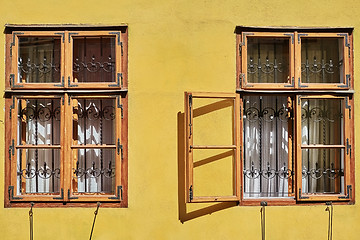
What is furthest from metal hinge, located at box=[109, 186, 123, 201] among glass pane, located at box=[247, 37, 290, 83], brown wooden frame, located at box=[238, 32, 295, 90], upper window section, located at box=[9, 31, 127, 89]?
glass pane, located at box=[247, 37, 290, 83]

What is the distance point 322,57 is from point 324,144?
0.88 meters

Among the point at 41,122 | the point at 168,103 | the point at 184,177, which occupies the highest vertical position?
the point at 168,103

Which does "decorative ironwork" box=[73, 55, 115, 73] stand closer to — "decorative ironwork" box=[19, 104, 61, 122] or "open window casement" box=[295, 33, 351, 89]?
"decorative ironwork" box=[19, 104, 61, 122]

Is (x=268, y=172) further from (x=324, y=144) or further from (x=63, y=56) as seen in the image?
(x=63, y=56)

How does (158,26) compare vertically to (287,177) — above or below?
above

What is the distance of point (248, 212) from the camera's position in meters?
4.96

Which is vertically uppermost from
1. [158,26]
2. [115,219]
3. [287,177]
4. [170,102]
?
[158,26]

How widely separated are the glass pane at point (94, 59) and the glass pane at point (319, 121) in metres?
1.96

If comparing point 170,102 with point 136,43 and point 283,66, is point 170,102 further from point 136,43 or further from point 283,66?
point 283,66

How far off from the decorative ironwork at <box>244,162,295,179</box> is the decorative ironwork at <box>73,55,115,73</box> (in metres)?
1.70

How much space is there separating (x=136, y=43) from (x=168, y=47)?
31cm

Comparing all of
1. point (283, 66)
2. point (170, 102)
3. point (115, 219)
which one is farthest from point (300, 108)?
point (115, 219)

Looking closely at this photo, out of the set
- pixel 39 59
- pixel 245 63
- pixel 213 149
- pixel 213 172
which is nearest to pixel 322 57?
pixel 245 63

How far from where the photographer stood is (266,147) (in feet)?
16.8
